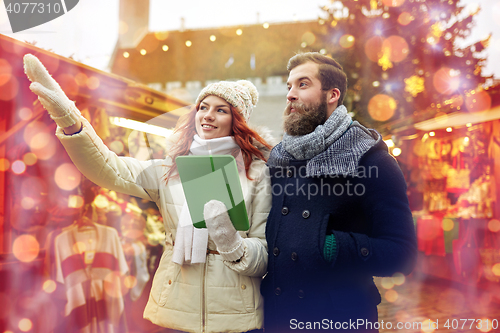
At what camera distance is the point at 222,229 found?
1460 millimetres

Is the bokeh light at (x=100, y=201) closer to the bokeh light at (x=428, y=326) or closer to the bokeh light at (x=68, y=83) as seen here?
the bokeh light at (x=68, y=83)

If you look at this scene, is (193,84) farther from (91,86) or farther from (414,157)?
(91,86)

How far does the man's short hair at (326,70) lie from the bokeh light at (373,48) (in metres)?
6.82

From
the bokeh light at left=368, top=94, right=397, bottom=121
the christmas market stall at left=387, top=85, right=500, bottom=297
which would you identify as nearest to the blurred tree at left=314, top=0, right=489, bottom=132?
the bokeh light at left=368, top=94, right=397, bottom=121

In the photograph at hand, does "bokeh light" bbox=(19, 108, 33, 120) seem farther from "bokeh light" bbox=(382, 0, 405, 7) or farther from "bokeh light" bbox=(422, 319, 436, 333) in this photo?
"bokeh light" bbox=(382, 0, 405, 7)

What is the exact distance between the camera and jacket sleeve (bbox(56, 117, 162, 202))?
153 centimetres

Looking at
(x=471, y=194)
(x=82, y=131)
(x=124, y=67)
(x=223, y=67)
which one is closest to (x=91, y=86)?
(x=82, y=131)

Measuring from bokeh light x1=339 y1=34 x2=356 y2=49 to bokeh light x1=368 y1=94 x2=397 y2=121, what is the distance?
1.42 m

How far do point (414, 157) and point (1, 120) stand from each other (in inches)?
316

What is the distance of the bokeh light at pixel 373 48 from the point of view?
780 centimetres

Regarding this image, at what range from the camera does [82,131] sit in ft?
5.01

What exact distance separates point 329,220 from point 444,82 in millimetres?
8032

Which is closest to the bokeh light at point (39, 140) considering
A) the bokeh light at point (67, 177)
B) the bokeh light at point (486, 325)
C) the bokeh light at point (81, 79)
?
the bokeh light at point (67, 177)

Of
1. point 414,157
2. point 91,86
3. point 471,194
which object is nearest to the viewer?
point 91,86
